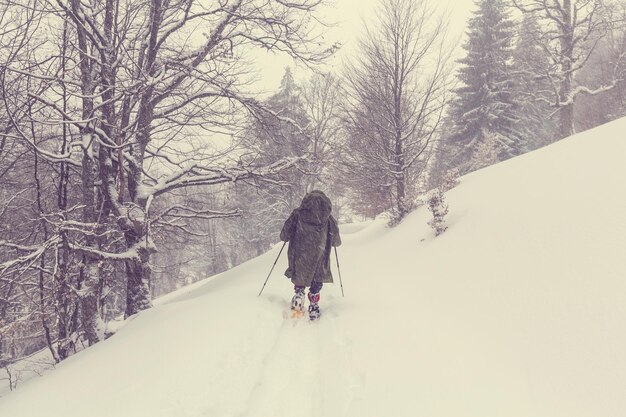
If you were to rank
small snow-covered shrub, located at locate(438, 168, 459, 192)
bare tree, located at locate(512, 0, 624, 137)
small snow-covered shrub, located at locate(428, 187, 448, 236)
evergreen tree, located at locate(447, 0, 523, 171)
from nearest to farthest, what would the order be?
small snow-covered shrub, located at locate(428, 187, 448, 236) < small snow-covered shrub, located at locate(438, 168, 459, 192) < bare tree, located at locate(512, 0, 624, 137) < evergreen tree, located at locate(447, 0, 523, 171)

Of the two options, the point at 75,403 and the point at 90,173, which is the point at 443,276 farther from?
the point at 90,173

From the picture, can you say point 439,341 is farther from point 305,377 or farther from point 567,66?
point 567,66

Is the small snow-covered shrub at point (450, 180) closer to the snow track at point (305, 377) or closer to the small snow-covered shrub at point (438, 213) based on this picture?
the small snow-covered shrub at point (438, 213)

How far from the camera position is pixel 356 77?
40.8 ft

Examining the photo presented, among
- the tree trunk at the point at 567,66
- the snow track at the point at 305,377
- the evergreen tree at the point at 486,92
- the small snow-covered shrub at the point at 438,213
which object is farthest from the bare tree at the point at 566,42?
the snow track at the point at 305,377

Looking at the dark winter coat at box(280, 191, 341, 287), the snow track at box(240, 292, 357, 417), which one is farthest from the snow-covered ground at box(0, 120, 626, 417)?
the dark winter coat at box(280, 191, 341, 287)

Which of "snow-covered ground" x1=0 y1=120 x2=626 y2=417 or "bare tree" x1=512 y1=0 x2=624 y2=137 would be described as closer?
"snow-covered ground" x1=0 y1=120 x2=626 y2=417

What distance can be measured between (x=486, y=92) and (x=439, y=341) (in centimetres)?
2520

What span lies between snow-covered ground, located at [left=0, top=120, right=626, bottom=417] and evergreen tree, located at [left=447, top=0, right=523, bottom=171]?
19.9 metres

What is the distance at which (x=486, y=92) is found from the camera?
24.7 m

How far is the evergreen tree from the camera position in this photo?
79.7 feet

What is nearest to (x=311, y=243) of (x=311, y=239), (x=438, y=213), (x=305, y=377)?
(x=311, y=239)

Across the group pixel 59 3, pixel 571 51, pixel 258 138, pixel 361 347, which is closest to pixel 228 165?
pixel 258 138

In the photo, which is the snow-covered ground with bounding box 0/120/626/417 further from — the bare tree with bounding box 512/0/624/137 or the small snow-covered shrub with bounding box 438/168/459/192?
the bare tree with bounding box 512/0/624/137
